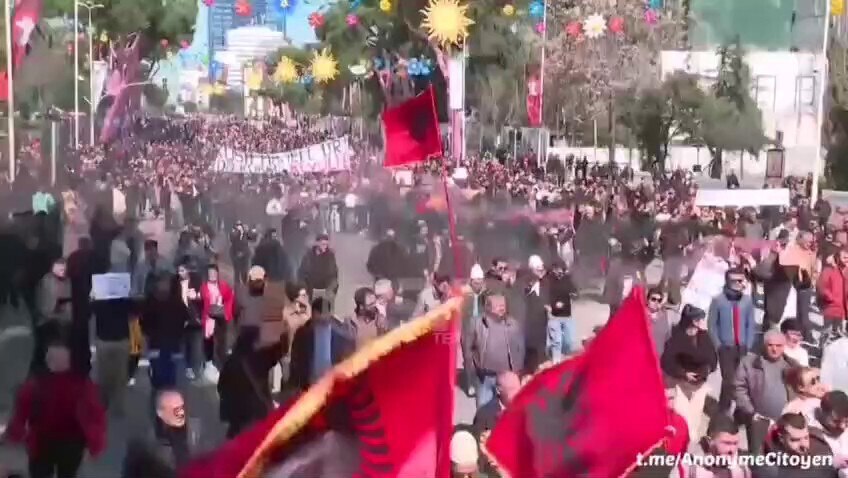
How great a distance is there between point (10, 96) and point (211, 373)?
2.27 feet

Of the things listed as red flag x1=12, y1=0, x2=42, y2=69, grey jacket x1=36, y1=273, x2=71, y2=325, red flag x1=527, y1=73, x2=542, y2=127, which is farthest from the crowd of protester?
red flag x1=12, y1=0, x2=42, y2=69

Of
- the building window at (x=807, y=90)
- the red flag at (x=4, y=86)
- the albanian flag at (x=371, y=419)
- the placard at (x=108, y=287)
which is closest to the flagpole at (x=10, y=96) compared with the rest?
the red flag at (x=4, y=86)

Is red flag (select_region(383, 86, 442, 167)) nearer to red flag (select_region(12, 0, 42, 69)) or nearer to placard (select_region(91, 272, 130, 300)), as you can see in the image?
placard (select_region(91, 272, 130, 300))

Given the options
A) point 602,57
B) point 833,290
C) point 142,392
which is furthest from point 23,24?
point 833,290

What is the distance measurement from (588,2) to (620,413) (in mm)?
867

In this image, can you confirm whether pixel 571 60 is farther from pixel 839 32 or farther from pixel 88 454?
pixel 88 454

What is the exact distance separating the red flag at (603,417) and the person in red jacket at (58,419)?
0.87 meters

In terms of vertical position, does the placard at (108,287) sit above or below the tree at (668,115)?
below

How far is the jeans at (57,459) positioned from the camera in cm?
204

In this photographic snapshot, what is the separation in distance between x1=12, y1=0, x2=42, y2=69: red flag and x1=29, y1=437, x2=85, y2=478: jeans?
78 cm

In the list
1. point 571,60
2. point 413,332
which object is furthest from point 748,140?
point 413,332

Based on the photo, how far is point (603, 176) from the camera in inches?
85.3

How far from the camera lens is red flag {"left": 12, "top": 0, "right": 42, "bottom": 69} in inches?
79.3

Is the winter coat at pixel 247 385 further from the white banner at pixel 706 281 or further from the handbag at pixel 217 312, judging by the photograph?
the white banner at pixel 706 281
